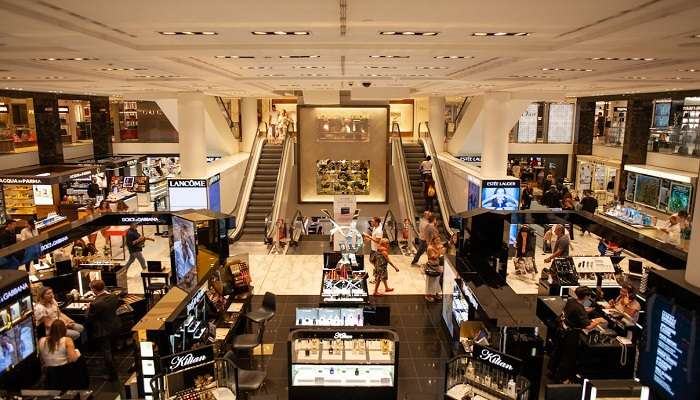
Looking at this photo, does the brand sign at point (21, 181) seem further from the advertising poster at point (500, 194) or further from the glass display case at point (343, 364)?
the advertising poster at point (500, 194)

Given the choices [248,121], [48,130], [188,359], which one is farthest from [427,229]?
[48,130]

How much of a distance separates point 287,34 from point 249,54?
4.95 feet

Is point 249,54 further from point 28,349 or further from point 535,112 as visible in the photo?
point 535,112

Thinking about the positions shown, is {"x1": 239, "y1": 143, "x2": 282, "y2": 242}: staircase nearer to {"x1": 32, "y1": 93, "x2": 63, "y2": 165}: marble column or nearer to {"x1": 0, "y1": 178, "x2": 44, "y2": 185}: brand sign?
{"x1": 0, "y1": 178, "x2": 44, "y2": 185}: brand sign

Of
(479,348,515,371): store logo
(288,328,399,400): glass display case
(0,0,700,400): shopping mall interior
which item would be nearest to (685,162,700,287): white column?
(0,0,700,400): shopping mall interior

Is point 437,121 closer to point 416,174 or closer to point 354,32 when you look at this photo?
point 416,174

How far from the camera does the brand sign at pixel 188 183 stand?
1378cm

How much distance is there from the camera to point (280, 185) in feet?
56.0

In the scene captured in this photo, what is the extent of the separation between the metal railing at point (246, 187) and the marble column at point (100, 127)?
6466 millimetres

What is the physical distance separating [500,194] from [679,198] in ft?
24.5

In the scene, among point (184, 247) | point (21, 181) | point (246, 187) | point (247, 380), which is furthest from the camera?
point (246, 187)

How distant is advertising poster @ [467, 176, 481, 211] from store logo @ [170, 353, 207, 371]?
896 cm

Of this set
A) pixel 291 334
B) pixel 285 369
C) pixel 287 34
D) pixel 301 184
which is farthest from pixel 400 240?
pixel 287 34

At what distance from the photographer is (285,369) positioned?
7.77 metres
